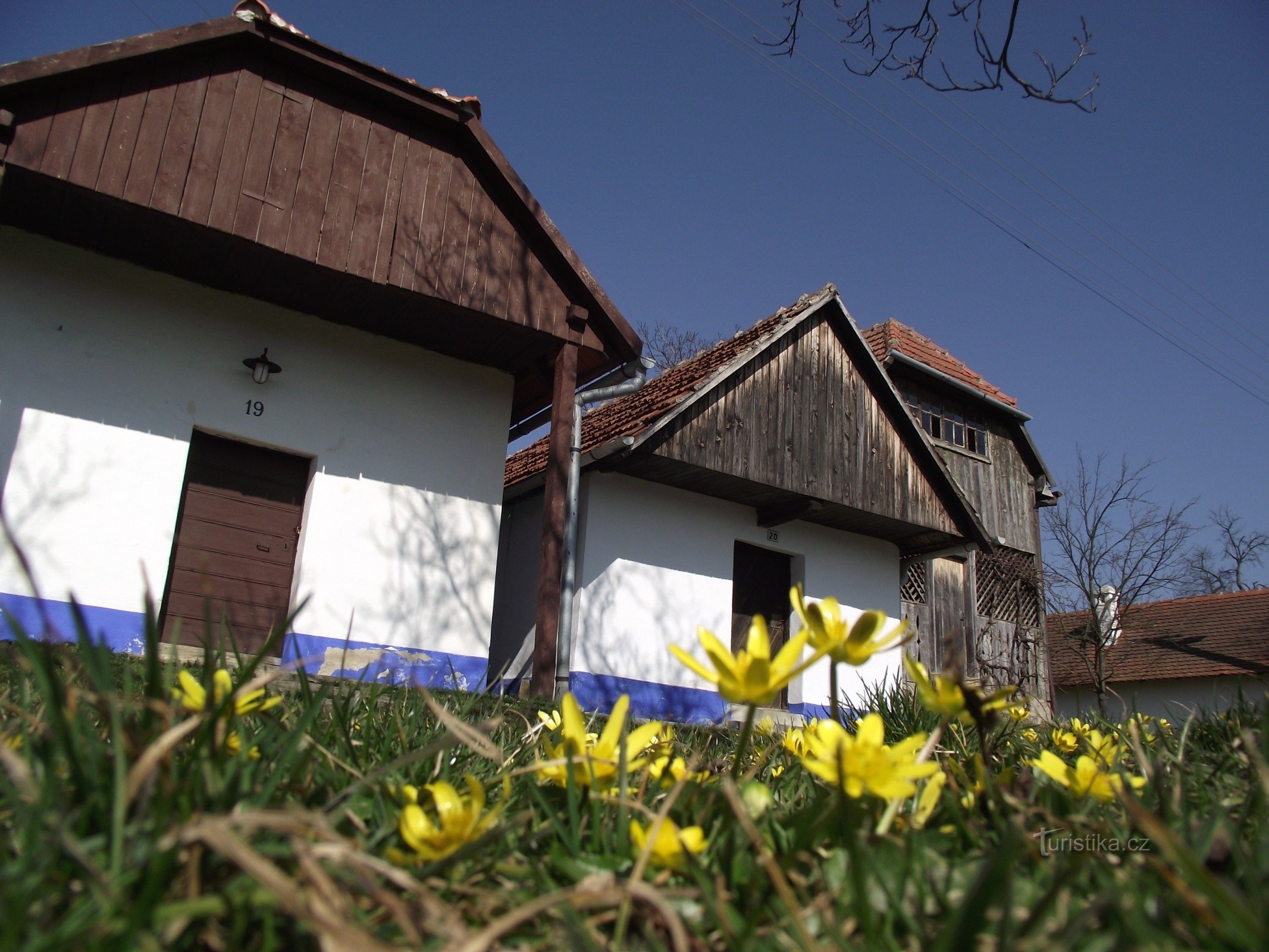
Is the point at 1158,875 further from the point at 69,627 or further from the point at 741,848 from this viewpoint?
the point at 69,627

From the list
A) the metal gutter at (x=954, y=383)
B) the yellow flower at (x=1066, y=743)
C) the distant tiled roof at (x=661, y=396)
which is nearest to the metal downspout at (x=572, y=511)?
the distant tiled roof at (x=661, y=396)

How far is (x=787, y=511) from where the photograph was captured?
11.6 metres

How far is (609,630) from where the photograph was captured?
1038cm

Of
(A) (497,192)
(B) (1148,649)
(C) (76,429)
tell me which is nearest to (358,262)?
(A) (497,192)

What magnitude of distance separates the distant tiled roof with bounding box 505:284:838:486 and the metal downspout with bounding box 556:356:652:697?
52 cm

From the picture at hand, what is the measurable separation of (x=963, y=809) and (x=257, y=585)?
8328 millimetres

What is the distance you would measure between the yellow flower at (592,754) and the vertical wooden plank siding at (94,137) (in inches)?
289

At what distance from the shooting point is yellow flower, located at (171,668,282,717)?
1161mm

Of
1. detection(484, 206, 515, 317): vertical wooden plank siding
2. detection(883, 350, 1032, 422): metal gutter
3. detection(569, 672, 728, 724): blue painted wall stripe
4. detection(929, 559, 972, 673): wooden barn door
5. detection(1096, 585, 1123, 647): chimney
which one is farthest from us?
detection(1096, 585, 1123, 647): chimney

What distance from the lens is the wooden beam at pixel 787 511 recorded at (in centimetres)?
1142

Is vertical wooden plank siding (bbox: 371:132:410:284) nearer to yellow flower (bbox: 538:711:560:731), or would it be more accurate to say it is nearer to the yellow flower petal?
yellow flower (bbox: 538:711:560:731)

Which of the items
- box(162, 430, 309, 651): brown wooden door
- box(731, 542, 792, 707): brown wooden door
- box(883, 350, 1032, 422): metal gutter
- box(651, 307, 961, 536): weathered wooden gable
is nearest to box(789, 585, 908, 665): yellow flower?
box(162, 430, 309, 651): brown wooden door

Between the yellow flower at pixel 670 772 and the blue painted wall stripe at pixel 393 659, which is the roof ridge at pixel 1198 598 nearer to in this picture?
the blue painted wall stripe at pixel 393 659

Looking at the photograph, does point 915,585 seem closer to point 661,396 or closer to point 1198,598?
point 661,396
